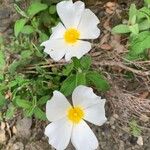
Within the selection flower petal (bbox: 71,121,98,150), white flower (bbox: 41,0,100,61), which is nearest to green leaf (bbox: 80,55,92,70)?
white flower (bbox: 41,0,100,61)

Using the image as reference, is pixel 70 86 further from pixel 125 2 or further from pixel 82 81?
pixel 125 2

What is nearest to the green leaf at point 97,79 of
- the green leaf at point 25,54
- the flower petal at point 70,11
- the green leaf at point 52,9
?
the flower petal at point 70,11

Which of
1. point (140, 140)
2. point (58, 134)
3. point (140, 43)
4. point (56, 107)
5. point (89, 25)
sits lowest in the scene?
point (140, 140)

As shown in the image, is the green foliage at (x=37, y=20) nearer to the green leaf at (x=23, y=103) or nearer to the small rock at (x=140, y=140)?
the green leaf at (x=23, y=103)

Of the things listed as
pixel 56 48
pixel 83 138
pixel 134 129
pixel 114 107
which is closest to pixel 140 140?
pixel 134 129

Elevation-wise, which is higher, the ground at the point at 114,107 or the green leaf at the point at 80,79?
the green leaf at the point at 80,79

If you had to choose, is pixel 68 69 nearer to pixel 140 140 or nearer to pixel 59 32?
pixel 59 32

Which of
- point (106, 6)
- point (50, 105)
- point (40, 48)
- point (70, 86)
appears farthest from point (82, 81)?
point (106, 6)
